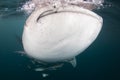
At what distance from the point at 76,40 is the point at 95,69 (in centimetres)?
303

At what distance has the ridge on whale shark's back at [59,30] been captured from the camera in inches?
69.3

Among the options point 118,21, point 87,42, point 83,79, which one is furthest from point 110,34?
point 87,42

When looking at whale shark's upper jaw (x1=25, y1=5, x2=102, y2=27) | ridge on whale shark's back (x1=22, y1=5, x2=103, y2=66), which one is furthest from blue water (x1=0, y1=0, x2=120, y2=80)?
whale shark's upper jaw (x1=25, y1=5, x2=102, y2=27)

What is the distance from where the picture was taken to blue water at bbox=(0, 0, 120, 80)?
4.20 metres

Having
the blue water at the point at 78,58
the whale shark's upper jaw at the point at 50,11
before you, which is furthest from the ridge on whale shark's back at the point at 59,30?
the blue water at the point at 78,58

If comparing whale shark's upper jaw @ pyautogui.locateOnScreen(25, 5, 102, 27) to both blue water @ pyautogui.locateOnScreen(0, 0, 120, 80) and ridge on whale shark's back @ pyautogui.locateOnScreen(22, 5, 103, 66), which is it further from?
blue water @ pyautogui.locateOnScreen(0, 0, 120, 80)

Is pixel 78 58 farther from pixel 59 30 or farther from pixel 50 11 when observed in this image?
pixel 50 11

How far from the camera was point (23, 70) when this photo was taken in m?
4.27

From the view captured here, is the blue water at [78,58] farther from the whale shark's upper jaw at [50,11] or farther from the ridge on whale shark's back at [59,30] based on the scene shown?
the whale shark's upper jaw at [50,11]

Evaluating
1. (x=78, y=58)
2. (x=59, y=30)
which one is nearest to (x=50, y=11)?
(x=59, y=30)

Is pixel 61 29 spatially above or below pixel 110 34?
above

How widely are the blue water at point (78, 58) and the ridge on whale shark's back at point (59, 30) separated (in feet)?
6.28

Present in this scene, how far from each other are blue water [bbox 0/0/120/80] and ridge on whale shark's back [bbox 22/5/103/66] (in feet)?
6.28

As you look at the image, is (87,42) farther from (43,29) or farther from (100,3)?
(100,3)
